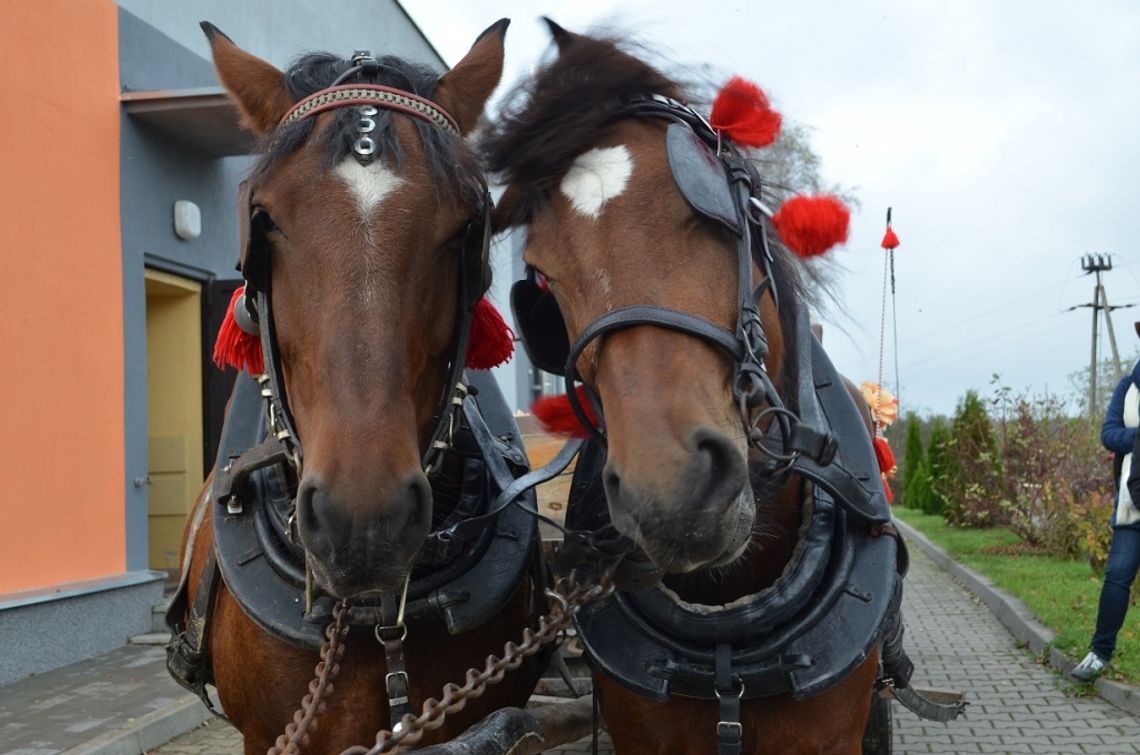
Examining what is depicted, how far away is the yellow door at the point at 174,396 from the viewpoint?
8.42 meters

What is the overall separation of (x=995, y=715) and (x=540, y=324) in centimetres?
475

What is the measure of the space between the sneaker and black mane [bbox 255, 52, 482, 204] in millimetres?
5363

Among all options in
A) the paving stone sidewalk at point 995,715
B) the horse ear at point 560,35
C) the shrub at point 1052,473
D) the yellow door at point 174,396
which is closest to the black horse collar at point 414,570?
the horse ear at point 560,35

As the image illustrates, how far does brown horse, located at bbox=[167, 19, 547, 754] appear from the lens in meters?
1.75

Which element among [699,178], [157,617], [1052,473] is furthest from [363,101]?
[1052,473]

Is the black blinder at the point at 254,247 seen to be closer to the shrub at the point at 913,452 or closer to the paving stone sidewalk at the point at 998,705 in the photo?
the paving stone sidewalk at the point at 998,705

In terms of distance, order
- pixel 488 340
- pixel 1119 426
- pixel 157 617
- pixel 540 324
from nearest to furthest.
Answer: pixel 540 324, pixel 488 340, pixel 1119 426, pixel 157 617

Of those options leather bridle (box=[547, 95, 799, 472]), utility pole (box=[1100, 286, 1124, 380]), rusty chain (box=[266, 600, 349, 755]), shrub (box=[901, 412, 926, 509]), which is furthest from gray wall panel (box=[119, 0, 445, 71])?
utility pole (box=[1100, 286, 1124, 380])

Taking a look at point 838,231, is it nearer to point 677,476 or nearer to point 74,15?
point 677,476

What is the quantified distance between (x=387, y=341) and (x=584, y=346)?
1.14 ft

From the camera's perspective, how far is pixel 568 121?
2033 mm

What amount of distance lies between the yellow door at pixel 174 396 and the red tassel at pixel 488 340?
20.7 feet

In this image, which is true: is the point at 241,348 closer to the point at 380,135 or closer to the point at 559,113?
the point at 380,135

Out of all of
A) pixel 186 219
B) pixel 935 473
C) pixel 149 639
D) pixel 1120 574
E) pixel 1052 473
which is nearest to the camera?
pixel 1120 574
